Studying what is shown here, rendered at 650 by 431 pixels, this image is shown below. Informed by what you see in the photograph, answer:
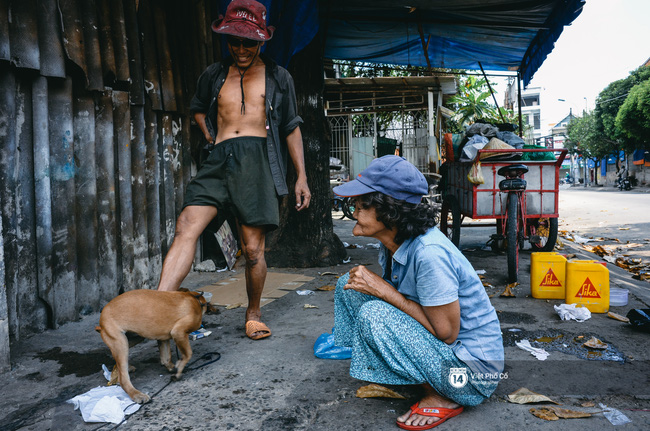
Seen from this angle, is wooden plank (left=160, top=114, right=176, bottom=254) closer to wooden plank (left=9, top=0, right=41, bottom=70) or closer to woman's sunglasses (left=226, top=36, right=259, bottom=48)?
wooden plank (left=9, top=0, right=41, bottom=70)

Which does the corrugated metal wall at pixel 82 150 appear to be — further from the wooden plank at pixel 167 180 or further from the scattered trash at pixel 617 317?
the scattered trash at pixel 617 317

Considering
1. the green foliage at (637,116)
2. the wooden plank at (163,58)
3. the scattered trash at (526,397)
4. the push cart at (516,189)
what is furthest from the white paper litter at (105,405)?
the green foliage at (637,116)

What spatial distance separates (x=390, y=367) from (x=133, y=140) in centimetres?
303

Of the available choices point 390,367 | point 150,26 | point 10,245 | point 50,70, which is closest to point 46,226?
point 10,245

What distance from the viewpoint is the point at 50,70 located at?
2.97m

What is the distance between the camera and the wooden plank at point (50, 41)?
295 cm

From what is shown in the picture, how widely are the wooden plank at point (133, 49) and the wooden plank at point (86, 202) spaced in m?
0.51

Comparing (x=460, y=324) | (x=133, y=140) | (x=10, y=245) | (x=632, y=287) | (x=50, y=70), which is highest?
(x=50, y=70)

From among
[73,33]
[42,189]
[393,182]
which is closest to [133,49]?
[73,33]

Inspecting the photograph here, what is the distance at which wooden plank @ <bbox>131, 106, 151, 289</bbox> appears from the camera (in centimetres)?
395

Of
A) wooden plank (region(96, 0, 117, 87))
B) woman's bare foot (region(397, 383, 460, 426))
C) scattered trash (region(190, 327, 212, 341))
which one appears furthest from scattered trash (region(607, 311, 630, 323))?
wooden plank (region(96, 0, 117, 87))

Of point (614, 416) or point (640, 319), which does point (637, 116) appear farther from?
point (614, 416)

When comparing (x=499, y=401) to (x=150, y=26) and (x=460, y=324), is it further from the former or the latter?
(x=150, y=26)

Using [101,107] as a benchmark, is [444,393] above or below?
below
